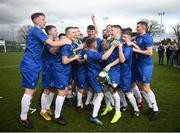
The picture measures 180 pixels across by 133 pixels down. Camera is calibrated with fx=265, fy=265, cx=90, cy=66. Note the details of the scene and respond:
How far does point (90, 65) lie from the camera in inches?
267

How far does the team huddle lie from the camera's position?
6266 mm

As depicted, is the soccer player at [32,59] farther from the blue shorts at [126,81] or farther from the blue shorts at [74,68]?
the blue shorts at [126,81]

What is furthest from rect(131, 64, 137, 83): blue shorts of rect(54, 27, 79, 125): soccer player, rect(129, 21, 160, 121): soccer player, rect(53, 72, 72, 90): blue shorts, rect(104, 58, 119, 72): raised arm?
rect(53, 72, 72, 90): blue shorts

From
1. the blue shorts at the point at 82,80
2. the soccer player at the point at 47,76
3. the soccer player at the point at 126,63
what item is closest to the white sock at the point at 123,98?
the soccer player at the point at 126,63

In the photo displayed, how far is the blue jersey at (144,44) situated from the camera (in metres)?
6.88

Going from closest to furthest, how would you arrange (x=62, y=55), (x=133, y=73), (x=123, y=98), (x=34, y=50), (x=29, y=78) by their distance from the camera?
1. (x=29, y=78)
2. (x=34, y=50)
3. (x=62, y=55)
4. (x=133, y=73)
5. (x=123, y=98)

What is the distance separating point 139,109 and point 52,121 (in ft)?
8.56

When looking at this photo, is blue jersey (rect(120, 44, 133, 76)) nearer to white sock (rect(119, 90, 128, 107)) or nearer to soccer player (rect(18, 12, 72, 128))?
white sock (rect(119, 90, 128, 107))

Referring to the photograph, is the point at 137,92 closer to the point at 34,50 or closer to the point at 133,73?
the point at 133,73

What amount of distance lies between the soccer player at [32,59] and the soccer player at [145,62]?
199 centimetres

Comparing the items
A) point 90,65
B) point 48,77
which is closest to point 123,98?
point 90,65

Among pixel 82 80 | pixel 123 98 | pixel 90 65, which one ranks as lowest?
pixel 123 98

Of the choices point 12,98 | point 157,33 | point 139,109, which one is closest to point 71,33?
point 139,109

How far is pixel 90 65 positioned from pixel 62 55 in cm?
80
